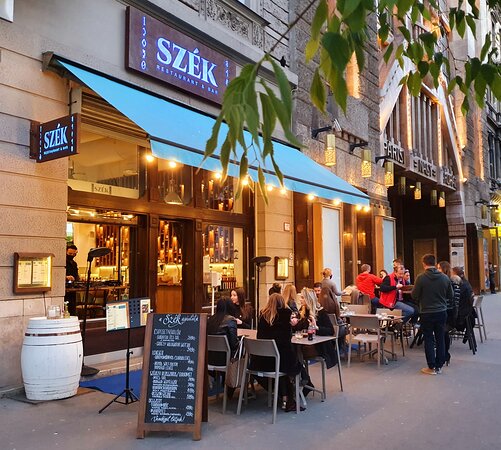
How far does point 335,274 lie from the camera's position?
44.5 ft

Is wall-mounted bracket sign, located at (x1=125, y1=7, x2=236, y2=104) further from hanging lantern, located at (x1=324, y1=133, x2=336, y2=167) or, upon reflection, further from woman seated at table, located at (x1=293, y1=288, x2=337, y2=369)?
Answer: woman seated at table, located at (x1=293, y1=288, x2=337, y2=369)

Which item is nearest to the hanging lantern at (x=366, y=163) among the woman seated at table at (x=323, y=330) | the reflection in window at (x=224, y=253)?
the reflection in window at (x=224, y=253)

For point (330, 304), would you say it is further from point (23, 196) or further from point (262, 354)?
point (23, 196)

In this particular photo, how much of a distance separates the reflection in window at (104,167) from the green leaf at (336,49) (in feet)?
22.1

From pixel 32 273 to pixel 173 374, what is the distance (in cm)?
270

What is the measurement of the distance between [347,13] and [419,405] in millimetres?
5378

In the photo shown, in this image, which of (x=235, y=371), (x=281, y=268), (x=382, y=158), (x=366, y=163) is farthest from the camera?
(x=382, y=158)

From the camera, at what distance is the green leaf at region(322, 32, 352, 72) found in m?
2.08

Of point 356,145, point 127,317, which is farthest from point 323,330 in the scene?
point 356,145

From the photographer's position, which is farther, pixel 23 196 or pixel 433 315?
pixel 433 315

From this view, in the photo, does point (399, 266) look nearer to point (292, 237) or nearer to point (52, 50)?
point (292, 237)

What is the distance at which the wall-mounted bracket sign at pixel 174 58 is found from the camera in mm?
8305

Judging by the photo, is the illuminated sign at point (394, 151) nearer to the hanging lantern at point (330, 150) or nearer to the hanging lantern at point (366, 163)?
the hanging lantern at point (366, 163)

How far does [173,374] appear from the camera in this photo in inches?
204
